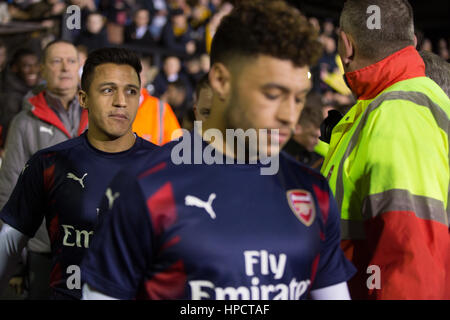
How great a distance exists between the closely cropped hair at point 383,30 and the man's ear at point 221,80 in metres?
1.06

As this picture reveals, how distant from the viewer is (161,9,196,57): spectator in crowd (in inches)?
448

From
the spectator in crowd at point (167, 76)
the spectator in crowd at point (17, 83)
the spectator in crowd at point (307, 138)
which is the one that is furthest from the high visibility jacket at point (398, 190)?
the spectator in crowd at point (167, 76)

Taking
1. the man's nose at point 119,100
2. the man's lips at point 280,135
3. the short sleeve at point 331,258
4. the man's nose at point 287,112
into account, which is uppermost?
the man's nose at point 119,100

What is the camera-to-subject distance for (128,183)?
1613 mm

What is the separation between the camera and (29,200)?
2.67 m

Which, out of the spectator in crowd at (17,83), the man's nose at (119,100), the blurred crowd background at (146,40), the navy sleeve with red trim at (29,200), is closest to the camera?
the navy sleeve with red trim at (29,200)

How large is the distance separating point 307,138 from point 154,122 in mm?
1979

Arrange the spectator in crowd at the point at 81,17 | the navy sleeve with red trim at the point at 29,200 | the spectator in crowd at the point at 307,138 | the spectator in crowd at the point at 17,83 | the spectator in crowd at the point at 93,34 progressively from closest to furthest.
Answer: the navy sleeve with red trim at the point at 29,200
the spectator in crowd at the point at 307,138
the spectator in crowd at the point at 17,83
the spectator in crowd at the point at 81,17
the spectator in crowd at the point at 93,34

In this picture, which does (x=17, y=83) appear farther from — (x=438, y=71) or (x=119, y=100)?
(x=438, y=71)

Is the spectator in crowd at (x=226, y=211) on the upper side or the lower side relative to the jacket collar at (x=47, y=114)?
lower

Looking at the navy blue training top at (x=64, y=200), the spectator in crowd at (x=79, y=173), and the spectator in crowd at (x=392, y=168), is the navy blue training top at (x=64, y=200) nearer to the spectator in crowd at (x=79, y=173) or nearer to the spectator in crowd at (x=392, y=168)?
the spectator in crowd at (x=79, y=173)

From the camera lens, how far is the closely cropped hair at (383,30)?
247 centimetres

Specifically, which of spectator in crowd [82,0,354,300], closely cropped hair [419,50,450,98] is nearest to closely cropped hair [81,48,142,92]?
spectator in crowd [82,0,354,300]
